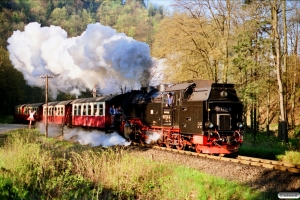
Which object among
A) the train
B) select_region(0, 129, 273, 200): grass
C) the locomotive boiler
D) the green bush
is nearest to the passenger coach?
the train

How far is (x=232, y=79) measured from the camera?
24.8m

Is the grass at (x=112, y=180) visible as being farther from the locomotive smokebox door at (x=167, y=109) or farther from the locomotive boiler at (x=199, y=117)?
the locomotive smokebox door at (x=167, y=109)

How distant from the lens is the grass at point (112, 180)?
363 inches

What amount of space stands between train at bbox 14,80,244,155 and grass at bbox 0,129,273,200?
290cm

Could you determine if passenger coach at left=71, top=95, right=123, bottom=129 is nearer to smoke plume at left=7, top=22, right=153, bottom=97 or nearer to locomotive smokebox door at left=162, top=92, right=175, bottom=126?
smoke plume at left=7, top=22, right=153, bottom=97

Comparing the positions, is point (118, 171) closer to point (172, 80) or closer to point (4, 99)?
point (172, 80)

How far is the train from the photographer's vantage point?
45.4ft

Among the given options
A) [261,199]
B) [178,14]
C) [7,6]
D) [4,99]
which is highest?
[7,6]

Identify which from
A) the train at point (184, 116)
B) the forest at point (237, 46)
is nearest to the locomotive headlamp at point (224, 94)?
the train at point (184, 116)

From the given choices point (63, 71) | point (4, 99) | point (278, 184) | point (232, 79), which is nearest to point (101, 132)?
point (63, 71)

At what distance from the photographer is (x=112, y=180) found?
10500 millimetres

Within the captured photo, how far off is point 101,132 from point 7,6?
95.1 metres

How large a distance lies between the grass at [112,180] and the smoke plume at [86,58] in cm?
993

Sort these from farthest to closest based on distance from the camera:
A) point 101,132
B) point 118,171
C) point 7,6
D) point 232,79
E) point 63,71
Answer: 1. point 7,6
2. point 63,71
3. point 232,79
4. point 101,132
5. point 118,171
